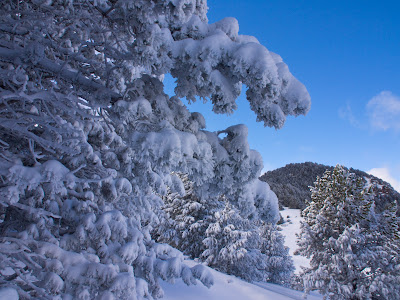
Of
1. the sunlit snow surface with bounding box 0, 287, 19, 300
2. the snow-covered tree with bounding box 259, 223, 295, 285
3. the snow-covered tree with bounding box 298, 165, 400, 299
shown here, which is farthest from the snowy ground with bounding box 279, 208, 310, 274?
the sunlit snow surface with bounding box 0, 287, 19, 300

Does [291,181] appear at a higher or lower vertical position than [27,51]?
higher

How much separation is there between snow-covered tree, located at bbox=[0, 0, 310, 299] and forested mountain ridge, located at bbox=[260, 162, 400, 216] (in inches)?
1823

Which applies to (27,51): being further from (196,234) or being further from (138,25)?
(196,234)

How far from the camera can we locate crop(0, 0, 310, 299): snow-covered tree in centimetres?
294

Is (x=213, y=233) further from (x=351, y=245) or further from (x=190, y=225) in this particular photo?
(x=351, y=245)

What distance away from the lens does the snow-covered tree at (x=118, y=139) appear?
2941 millimetres

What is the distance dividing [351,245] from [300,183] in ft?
233

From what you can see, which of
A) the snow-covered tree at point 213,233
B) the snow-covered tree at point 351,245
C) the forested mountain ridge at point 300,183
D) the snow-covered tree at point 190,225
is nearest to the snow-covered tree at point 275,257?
the snow-covered tree at point 213,233

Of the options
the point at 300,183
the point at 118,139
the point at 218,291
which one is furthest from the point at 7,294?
the point at 300,183

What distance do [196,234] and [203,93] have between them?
640 inches

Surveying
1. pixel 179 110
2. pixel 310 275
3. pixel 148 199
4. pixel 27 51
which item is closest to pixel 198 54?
pixel 179 110

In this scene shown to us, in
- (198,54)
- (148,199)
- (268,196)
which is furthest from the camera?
(148,199)

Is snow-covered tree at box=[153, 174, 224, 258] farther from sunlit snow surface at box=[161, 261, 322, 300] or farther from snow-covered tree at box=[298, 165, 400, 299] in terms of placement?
snow-covered tree at box=[298, 165, 400, 299]

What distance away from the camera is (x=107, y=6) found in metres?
4.06
